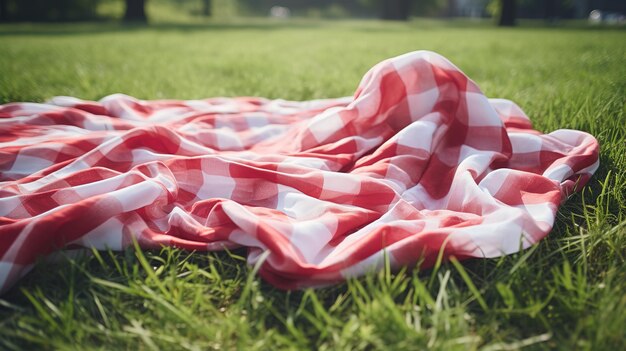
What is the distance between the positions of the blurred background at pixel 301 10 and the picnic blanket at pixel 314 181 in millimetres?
19637

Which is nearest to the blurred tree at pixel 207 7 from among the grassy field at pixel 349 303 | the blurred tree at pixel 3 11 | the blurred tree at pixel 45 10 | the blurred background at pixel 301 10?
the blurred background at pixel 301 10

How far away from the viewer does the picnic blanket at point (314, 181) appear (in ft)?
3.59

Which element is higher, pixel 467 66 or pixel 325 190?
pixel 467 66

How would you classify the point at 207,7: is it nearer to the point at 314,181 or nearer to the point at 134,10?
the point at 134,10

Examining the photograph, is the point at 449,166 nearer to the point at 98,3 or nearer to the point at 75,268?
the point at 75,268

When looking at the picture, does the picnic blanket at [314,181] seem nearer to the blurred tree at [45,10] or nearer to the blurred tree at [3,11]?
the blurred tree at [3,11]

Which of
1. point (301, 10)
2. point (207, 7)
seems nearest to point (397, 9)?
point (207, 7)

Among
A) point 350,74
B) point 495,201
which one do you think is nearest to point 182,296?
point 495,201

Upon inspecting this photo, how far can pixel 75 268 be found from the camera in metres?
1.11

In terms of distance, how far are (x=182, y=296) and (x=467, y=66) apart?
4195 millimetres

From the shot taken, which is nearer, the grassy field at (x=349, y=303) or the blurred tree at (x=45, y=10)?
the grassy field at (x=349, y=303)

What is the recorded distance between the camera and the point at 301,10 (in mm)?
52875

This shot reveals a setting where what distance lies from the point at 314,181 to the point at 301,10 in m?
55.5

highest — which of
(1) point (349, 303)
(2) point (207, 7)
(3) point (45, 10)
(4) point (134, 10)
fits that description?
(2) point (207, 7)
